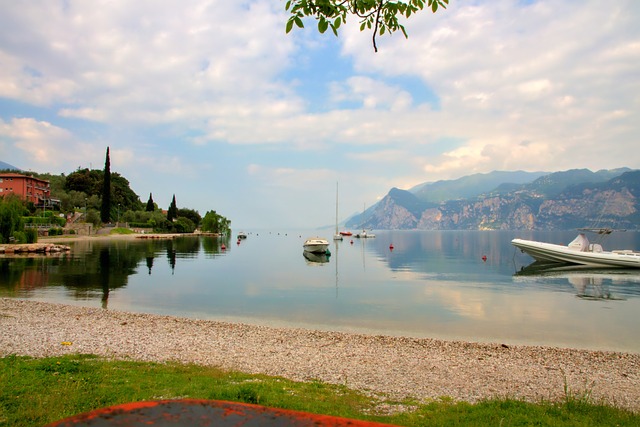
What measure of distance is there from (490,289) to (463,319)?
1453 cm

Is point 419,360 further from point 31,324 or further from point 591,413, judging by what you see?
point 31,324

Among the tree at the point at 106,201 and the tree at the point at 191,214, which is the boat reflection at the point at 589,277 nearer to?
the tree at the point at 106,201

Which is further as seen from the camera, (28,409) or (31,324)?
(31,324)

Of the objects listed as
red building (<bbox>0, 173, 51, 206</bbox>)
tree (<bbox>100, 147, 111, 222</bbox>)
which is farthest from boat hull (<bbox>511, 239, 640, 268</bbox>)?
red building (<bbox>0, 173, 51, 206</bbox>)

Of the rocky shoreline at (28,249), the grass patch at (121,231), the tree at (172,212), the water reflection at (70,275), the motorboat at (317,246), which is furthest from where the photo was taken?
the tree at (172,212)

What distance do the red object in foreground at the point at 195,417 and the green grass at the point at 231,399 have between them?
4702mm

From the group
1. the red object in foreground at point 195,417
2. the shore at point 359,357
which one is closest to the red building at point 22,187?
the shore at point 359,357

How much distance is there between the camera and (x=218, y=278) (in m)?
41.2

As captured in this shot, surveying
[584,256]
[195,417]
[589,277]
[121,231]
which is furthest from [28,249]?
[584,256]

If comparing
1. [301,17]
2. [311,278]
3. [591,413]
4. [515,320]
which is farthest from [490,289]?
[301,17]

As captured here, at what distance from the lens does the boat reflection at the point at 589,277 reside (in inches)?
1370

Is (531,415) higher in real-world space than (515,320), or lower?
higher

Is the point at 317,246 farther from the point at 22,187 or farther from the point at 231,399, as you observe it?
the point at 22,187

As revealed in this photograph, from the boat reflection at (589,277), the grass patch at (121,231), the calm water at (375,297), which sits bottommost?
the boat reflection at (589,277)
